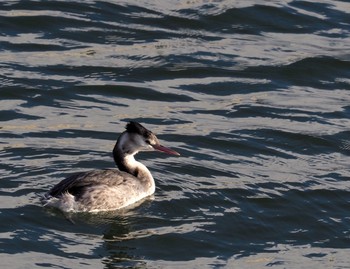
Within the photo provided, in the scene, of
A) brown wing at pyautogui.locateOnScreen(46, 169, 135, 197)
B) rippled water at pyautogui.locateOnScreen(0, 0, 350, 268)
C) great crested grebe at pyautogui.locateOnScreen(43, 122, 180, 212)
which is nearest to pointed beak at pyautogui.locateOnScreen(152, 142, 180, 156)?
great crested grebe at pyautogui.locateOnScreen(43, 122, 180, 212)

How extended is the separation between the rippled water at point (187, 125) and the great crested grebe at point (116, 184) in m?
0.19

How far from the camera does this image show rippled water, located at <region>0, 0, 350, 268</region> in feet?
48.3

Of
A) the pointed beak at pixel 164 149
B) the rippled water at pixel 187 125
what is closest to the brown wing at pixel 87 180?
the rippled water at pixel 187 125

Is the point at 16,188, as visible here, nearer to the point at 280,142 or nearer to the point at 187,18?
the point at 280,142

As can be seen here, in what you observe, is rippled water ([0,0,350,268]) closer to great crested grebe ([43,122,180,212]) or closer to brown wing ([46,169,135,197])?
great crested grebe ([43,122,180,212])

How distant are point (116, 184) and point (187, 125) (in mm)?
3053

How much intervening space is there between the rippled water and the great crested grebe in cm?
Result: 19

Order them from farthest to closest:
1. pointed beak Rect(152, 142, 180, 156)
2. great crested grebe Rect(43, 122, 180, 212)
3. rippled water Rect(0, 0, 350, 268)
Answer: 1. pointed beak Rect(152, 142, 180, 156)
2. great crested grebe Rect(43, 122, 180, 212)
3. rippled water Rect(0, 0, 350, 268)

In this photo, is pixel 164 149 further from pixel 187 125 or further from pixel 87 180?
pixel 187 125

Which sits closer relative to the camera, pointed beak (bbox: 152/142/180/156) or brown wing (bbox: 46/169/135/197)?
brown wing (bbox: 46/169/135/197)

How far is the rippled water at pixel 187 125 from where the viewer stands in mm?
14711

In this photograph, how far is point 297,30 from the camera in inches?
943

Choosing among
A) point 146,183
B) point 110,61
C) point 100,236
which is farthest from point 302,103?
point 100,236

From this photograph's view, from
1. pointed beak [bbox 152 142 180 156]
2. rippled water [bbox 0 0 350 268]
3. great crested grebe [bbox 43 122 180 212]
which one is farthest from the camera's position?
pointed beak [bbox 152 142 180 156]
